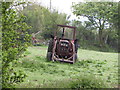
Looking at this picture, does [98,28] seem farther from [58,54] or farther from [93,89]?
[93,89]

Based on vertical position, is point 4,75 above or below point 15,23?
below

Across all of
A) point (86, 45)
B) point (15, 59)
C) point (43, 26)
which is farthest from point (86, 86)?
point (86, 45)

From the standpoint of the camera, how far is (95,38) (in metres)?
25.2

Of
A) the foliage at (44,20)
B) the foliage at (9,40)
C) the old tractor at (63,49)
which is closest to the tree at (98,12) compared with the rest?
the foliage at (44,20)

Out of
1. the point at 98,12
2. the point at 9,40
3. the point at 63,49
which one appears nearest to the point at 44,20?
the point at 98,12

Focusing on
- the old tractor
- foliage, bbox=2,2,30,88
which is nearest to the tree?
the old tractor

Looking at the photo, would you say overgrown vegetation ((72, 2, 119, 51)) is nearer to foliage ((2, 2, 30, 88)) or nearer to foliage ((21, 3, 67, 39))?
foliage ((21, 3, 67, 39))

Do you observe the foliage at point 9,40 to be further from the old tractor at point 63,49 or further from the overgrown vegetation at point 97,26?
the overgrown vegetation at point 97,26

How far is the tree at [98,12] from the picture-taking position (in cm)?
2414

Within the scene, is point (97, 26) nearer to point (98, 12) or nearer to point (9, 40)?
point (98, 12)

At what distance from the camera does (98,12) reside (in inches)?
963

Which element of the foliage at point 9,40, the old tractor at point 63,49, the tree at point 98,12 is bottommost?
the old tractor at point 63,49

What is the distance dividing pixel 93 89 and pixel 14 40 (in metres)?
1.73

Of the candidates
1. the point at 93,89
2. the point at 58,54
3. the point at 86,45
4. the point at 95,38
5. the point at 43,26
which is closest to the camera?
the point at 93,89
